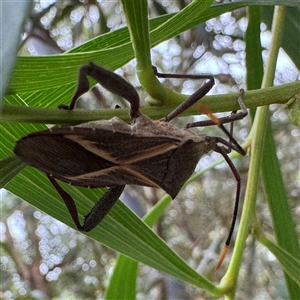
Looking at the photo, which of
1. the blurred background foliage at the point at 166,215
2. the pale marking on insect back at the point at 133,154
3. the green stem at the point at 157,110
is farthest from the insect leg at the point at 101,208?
the blurred background foliage at the point at 166,215

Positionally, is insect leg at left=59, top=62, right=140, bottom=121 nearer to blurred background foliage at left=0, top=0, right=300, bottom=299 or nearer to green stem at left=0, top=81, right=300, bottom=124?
green stem at left=0, top=81, right=300, bottom=124

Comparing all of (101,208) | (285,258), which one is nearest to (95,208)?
(101,208)

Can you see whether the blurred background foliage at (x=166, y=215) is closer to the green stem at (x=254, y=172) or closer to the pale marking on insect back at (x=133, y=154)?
the green stem at (x=254, y=172)

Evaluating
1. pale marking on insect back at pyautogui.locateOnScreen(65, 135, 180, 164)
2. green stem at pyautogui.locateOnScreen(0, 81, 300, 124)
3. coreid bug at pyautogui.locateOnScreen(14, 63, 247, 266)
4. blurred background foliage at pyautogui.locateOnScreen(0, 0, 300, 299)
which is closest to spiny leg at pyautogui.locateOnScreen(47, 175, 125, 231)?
coreid bug at pyautogui.locateOnScreen(14, 63, 247, 266)

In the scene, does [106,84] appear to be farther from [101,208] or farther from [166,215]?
[166,215]

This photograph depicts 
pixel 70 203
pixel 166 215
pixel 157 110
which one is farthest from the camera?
pixel 166 215

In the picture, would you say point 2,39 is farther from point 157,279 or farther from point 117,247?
point 157,279
